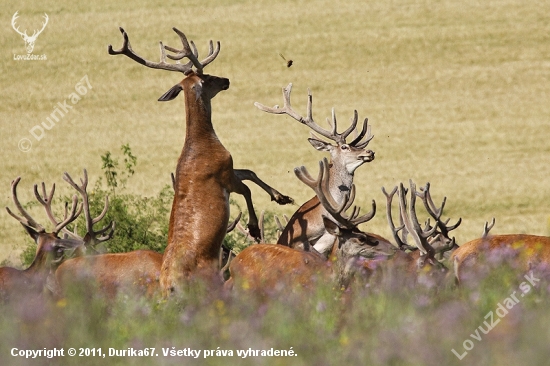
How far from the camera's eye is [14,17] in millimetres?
33781

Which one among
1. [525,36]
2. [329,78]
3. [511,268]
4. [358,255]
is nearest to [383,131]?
[329,78]

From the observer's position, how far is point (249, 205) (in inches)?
441

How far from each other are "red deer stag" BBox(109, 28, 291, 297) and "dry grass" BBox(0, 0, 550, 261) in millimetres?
10477

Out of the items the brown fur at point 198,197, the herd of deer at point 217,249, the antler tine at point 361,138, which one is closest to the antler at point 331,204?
the herd of deer at point 217,249

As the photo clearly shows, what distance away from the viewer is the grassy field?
24000 mm

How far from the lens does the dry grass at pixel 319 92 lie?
24141 millimetres

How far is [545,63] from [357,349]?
2497cm

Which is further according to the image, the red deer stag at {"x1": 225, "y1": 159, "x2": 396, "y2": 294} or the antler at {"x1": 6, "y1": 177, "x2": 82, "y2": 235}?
the antler at {"x1": 6, "y1": 177, "x2": 82, "y2": 235}

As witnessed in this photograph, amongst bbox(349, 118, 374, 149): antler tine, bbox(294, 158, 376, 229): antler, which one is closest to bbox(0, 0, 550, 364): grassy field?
bbox(349, 118, 374, 149): antler tine

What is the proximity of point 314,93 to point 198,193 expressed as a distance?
63.5ft

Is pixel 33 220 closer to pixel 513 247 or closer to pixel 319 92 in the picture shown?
pixel 513 247

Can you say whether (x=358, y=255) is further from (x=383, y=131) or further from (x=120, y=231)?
(x=383, y=131)

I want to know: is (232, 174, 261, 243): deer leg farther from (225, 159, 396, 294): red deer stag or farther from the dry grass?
the dry grass

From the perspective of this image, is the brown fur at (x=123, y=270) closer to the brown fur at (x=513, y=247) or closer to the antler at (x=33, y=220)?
the antler at (x=33, y=220)
